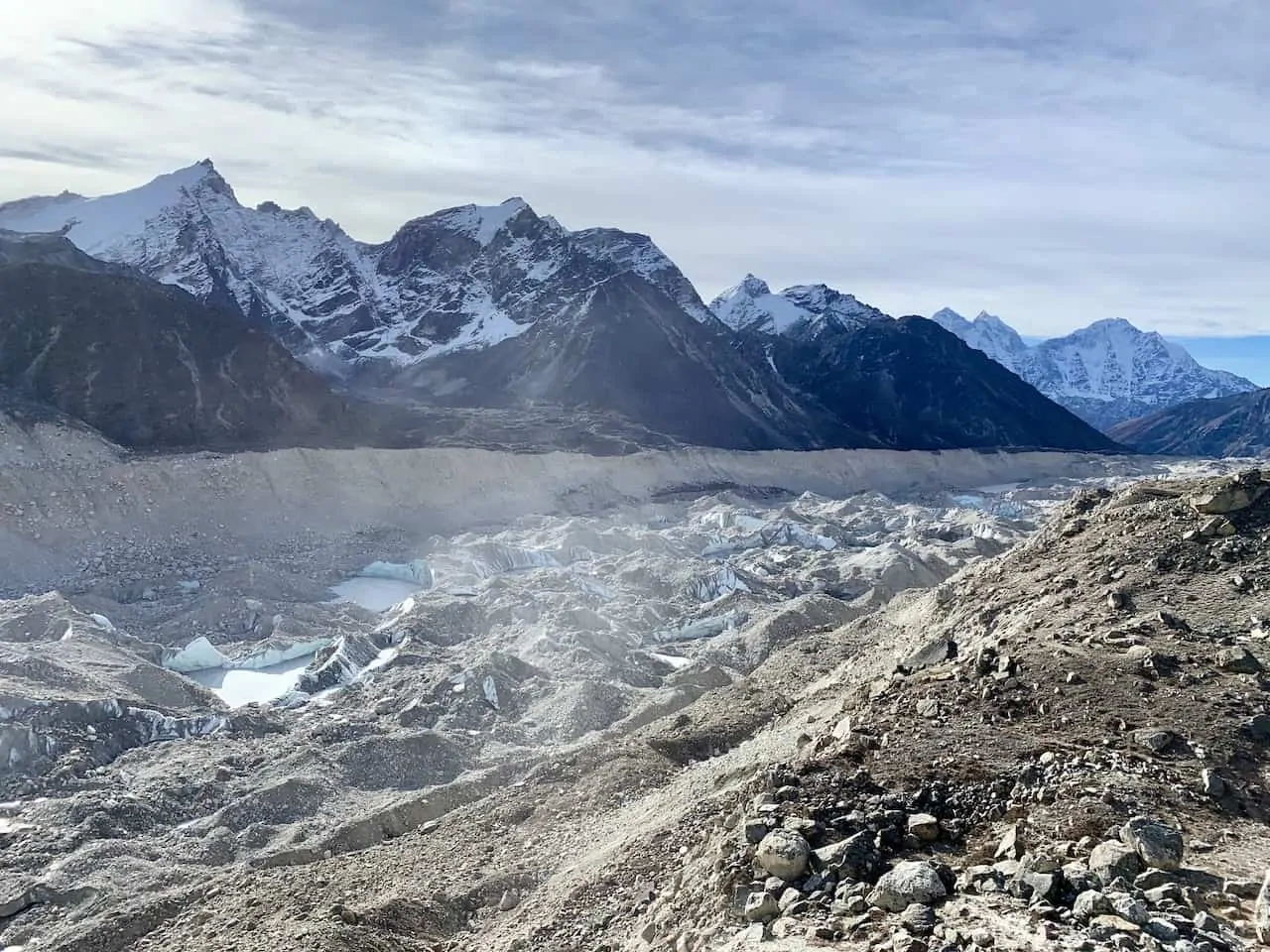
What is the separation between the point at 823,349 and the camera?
139625 millimetres

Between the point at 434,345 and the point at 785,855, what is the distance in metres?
101

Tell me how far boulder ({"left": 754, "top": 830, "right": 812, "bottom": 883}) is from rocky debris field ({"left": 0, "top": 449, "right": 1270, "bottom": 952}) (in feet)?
0.10

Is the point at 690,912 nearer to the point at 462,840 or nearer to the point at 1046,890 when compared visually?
the point at 1046,890

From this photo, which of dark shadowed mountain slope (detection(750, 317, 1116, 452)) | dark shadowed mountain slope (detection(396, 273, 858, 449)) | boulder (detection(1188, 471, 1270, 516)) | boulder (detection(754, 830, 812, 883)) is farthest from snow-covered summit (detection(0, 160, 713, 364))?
boulder (detection(754, 830, 812, 883))

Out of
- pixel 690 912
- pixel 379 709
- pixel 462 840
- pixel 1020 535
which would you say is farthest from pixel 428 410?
pixel 690 912

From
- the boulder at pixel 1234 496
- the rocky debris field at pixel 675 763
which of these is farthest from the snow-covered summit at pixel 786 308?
the boulder at pixel 1234 496

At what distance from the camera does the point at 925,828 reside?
7.90 meters

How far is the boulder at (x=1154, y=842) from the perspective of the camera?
6.95 m

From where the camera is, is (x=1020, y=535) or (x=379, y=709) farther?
(x=1020, y=535)

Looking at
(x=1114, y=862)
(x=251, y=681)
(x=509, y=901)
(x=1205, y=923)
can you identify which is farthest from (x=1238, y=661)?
(x=251, y=681)

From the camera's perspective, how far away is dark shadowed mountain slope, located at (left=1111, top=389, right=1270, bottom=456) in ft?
473

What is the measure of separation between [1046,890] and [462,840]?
854cm

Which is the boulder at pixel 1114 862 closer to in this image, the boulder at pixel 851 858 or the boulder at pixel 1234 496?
the boulder at pixel 851 858

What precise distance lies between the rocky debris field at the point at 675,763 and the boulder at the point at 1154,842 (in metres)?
0.02
